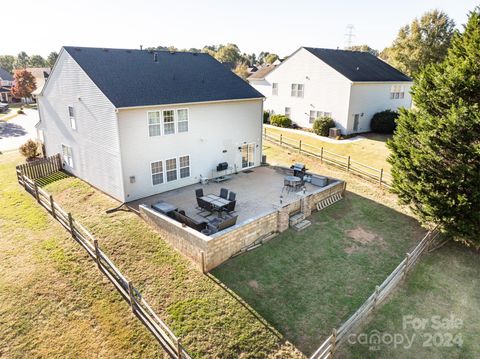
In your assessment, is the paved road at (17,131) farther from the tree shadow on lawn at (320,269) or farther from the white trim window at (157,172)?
the tree shadow on lawn at (320,269)

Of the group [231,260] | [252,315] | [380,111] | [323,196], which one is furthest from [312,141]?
[252,315]

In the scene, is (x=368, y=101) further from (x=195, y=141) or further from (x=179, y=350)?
(x=179, y=350)

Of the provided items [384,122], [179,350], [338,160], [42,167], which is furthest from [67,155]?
[384,122]

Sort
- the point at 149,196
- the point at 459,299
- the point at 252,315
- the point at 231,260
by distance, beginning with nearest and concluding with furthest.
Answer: the point at 252,315, the point at 459,299, the point at 231,260, the point at 149,196

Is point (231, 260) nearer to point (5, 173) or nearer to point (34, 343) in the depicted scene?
point (34, 343)

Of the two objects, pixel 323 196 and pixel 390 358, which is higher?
pixel 323 196

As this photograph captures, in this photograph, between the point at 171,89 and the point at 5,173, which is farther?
the point at 5,173

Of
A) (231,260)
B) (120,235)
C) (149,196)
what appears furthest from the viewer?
(149,196)
